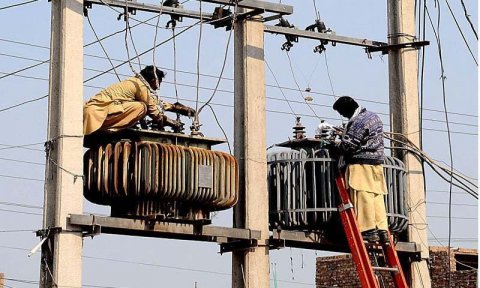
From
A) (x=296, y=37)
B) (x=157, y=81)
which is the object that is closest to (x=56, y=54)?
(x=157, y=81)

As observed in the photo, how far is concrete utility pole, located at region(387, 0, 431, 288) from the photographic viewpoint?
16.0 m

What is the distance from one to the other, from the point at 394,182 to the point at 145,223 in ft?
12.0

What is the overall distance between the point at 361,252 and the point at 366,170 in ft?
3.41

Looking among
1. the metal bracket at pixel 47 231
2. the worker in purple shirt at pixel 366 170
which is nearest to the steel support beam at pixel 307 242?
the worker in purple shirt at pixel 366 170

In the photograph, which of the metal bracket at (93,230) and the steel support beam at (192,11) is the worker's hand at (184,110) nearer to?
the steel support beam at (192,11)

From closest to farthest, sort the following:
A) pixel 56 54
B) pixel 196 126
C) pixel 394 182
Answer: pixel 56 54, pixel 196 126, pixel 394 182

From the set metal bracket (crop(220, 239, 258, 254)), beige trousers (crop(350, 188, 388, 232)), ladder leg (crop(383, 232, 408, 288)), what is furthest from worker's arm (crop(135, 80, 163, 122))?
ladder leg (crop(383, 232, 408, 288))

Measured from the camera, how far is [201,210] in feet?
46.3

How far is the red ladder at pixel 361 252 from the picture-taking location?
14.2m

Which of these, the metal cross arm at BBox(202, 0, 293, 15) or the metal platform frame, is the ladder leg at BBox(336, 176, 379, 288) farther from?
the metal cross arm at BBox(202, 0, 293, 15)

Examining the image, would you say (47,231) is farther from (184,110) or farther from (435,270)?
(435,270)

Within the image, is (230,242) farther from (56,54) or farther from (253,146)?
(56,54)

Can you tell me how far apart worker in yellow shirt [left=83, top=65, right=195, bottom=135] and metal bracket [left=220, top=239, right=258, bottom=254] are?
160cm

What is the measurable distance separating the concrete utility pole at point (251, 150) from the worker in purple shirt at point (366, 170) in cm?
102
